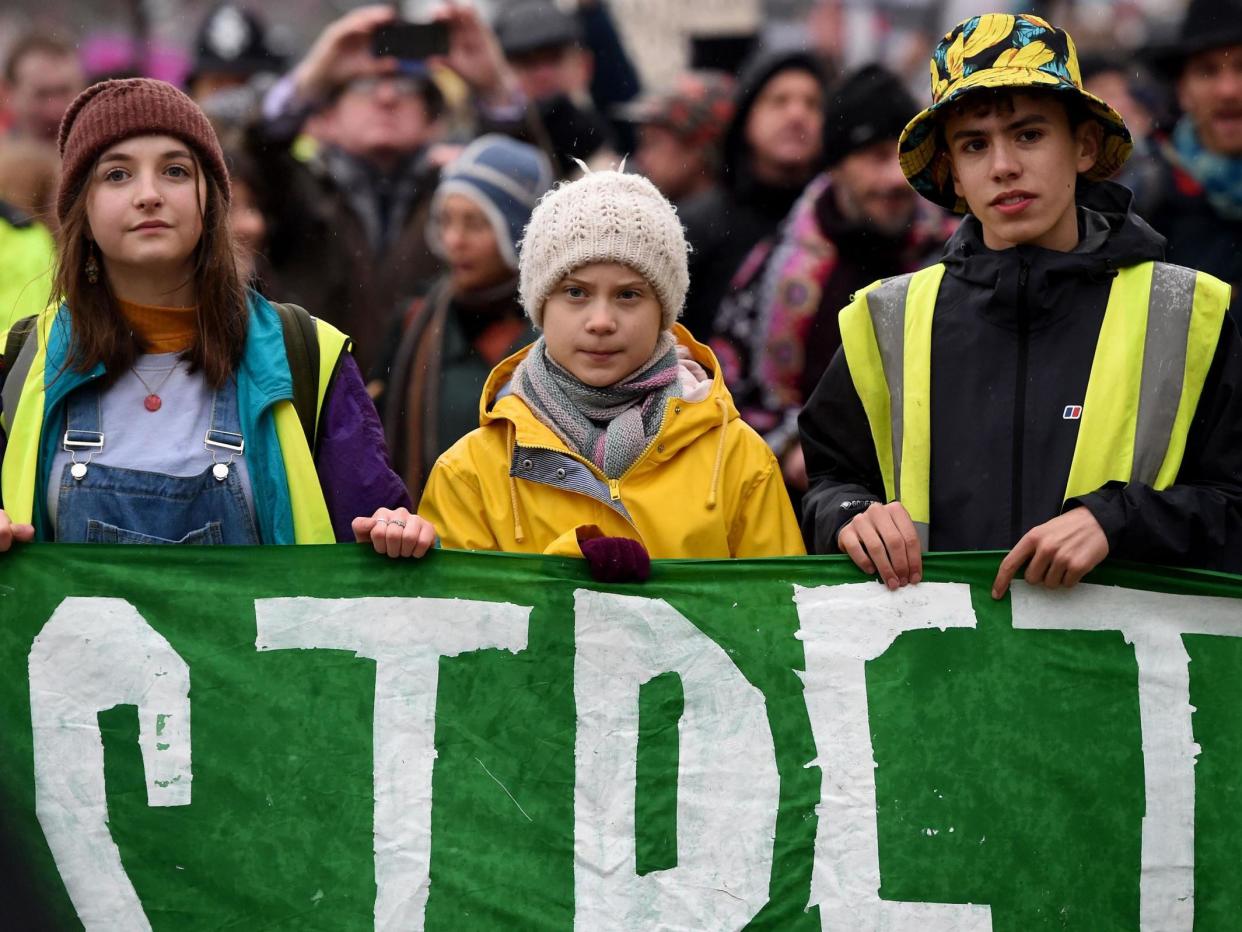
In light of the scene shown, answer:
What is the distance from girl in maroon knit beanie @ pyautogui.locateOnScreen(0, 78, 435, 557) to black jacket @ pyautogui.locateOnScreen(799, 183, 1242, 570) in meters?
0.92

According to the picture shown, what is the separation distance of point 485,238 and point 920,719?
2.96 meters

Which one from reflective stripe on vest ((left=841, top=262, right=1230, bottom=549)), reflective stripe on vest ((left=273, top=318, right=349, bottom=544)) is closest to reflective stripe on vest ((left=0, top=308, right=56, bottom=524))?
reflective stripe on vest ((left=273, top=318, right=349, bottom=544))

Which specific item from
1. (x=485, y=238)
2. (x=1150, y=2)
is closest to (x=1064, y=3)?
(x=1150, y=2)

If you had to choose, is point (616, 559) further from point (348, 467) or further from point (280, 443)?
point (280, 443)

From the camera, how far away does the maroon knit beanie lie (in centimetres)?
370

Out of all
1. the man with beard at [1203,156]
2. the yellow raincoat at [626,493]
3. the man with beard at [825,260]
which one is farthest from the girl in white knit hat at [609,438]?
the man with beard at [1203,156]

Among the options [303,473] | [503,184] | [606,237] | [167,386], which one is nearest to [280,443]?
[303,473]

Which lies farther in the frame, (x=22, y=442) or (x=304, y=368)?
(x=304, y=368)

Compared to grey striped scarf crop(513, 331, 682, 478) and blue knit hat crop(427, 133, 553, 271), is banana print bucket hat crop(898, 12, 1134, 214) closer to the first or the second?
grey striped scarf crop(513, 331, 682, 478)

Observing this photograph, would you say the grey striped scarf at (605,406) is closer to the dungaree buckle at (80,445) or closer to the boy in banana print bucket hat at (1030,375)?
the boy in banana print bucket hat at (1030,375)

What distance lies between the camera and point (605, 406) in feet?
12.8

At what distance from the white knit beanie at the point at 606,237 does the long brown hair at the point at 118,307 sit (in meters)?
0.60

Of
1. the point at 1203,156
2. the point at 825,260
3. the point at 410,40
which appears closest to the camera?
the point at 1203,156

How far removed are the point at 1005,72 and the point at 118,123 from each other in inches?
64.8
